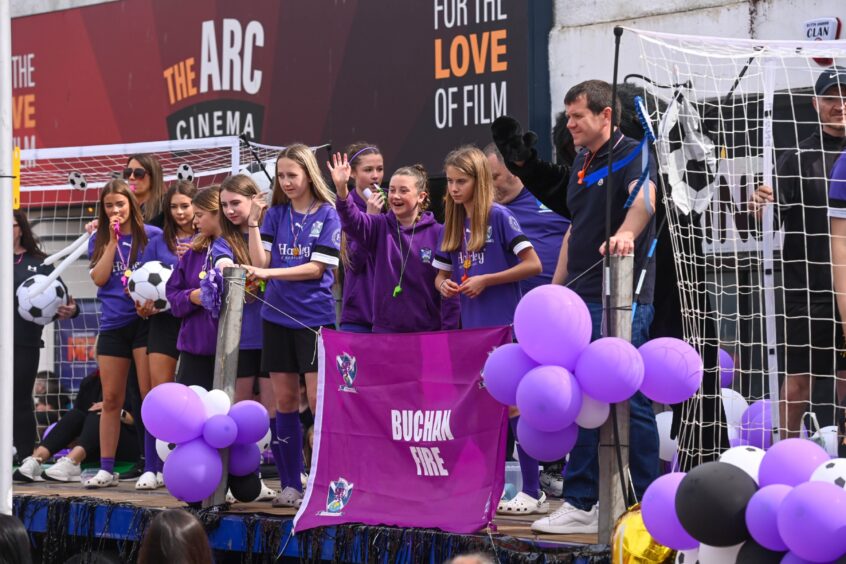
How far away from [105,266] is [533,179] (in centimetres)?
315

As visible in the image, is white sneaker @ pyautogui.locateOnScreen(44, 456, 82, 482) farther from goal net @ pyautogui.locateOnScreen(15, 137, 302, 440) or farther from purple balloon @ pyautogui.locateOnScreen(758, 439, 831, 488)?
purple balloon @ pyautogui.locateOnScreen(758, 439, 831, 488)

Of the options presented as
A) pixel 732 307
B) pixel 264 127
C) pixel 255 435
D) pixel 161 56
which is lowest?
pixel 255 435

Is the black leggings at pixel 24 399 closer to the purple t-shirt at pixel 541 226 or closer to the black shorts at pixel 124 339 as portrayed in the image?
the black shorts at pixel 124 339

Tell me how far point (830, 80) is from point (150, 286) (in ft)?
13.9

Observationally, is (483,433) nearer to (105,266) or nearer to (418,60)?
(105,266)

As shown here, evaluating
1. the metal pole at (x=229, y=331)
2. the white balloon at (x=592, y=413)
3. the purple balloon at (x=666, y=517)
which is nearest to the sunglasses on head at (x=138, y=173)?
the metal pole at (x=229, y=331)

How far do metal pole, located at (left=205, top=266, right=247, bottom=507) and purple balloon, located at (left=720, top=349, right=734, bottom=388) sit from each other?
2.62 m

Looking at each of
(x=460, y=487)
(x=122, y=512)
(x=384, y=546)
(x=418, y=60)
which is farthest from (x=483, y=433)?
(x=418, y=60)

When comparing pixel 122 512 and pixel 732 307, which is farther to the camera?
pixel 732 307

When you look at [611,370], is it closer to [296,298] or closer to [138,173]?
[296,298]

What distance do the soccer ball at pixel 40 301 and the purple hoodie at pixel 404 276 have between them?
2.97m

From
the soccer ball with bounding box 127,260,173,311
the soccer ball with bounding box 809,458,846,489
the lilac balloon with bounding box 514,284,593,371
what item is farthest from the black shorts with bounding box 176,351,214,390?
the soccer ball with bounding box 809,458,846,489

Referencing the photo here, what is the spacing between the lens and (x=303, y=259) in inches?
278

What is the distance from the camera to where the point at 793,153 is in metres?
6.28
